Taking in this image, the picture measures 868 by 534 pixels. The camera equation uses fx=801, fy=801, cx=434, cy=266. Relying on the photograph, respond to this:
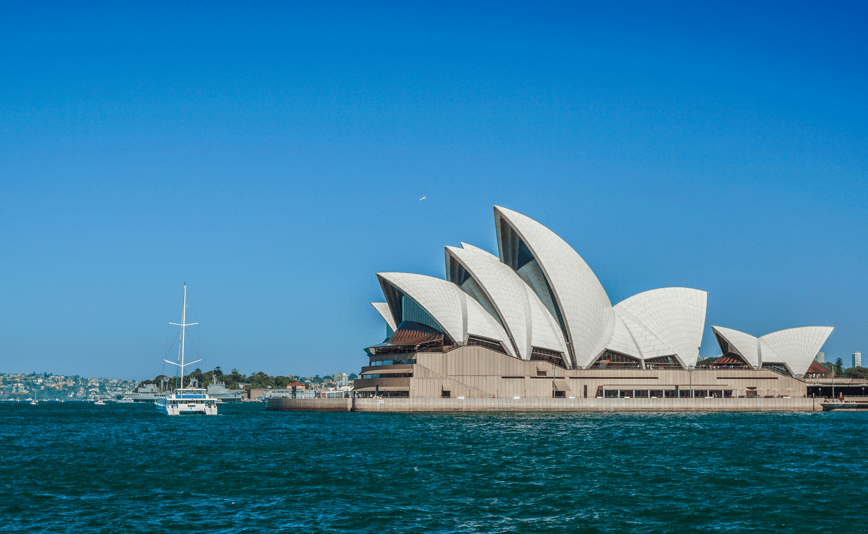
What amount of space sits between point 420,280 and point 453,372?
29.3 feet

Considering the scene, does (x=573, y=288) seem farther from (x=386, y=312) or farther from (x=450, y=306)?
(x=386, y=312)

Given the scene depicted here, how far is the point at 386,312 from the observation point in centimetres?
8262

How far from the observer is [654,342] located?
3167 inches

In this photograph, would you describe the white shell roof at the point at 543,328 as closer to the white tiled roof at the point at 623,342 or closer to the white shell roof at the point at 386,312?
the white tiled roof at the point at 623,342

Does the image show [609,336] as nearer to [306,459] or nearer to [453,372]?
[453,372]

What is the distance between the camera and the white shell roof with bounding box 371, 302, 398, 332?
81250 millimetres

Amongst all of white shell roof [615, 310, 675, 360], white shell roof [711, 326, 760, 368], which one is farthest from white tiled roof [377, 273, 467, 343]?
white shell roof [711, 326, 760, 368]

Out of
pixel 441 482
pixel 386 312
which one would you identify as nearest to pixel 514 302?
pixel 386 312

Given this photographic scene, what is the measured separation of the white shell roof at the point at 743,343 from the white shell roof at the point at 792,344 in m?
0.89

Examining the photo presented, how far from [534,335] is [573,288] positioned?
5.66 meters

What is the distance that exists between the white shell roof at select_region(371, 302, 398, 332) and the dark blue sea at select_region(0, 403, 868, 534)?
3494 cm

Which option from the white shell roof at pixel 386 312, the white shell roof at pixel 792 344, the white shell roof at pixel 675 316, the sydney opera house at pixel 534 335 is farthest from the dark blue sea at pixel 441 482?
the white shell roof at pixel 792 344

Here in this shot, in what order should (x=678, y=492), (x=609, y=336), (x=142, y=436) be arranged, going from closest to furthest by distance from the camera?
1. (x=678, y=492)
2. (x=142, y=436)
3. (x=609, y=336)

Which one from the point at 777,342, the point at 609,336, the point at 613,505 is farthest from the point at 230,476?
the point at 777,342
